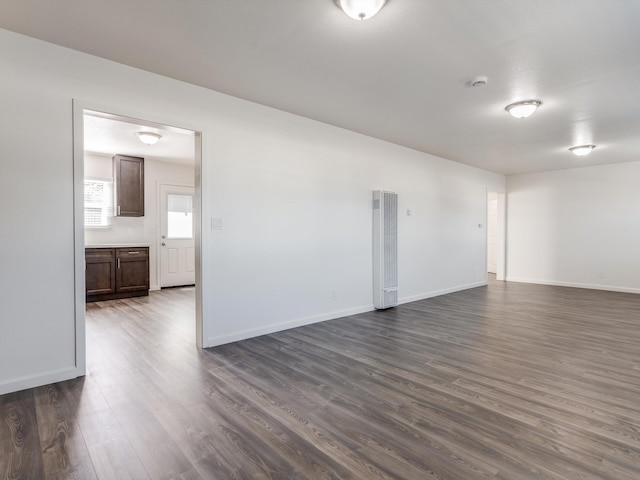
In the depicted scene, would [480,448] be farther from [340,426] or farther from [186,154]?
[186,154]

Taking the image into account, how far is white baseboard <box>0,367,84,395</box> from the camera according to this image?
2.41m

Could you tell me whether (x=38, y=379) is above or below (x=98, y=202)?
below

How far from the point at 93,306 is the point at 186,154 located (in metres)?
3.01

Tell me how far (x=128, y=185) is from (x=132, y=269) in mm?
1588

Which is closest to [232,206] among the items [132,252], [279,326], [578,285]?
[279,326]

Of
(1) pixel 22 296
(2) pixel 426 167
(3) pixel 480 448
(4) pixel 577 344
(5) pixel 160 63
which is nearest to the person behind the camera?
(3) pixel 480 448

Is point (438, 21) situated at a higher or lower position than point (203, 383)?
higher

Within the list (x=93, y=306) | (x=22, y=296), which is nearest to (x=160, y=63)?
(x=22, y=296)

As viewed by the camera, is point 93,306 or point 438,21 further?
point 93,306

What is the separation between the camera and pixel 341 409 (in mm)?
2189

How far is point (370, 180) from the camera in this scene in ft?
16.5

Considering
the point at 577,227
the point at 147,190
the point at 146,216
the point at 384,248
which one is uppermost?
the point at 147,190

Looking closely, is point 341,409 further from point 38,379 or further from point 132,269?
point 132,269

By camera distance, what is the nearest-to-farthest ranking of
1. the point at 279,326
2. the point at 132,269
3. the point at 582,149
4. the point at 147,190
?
the point at 279,326
the point at 582,149
the point at 132,269
the point at 147,190
